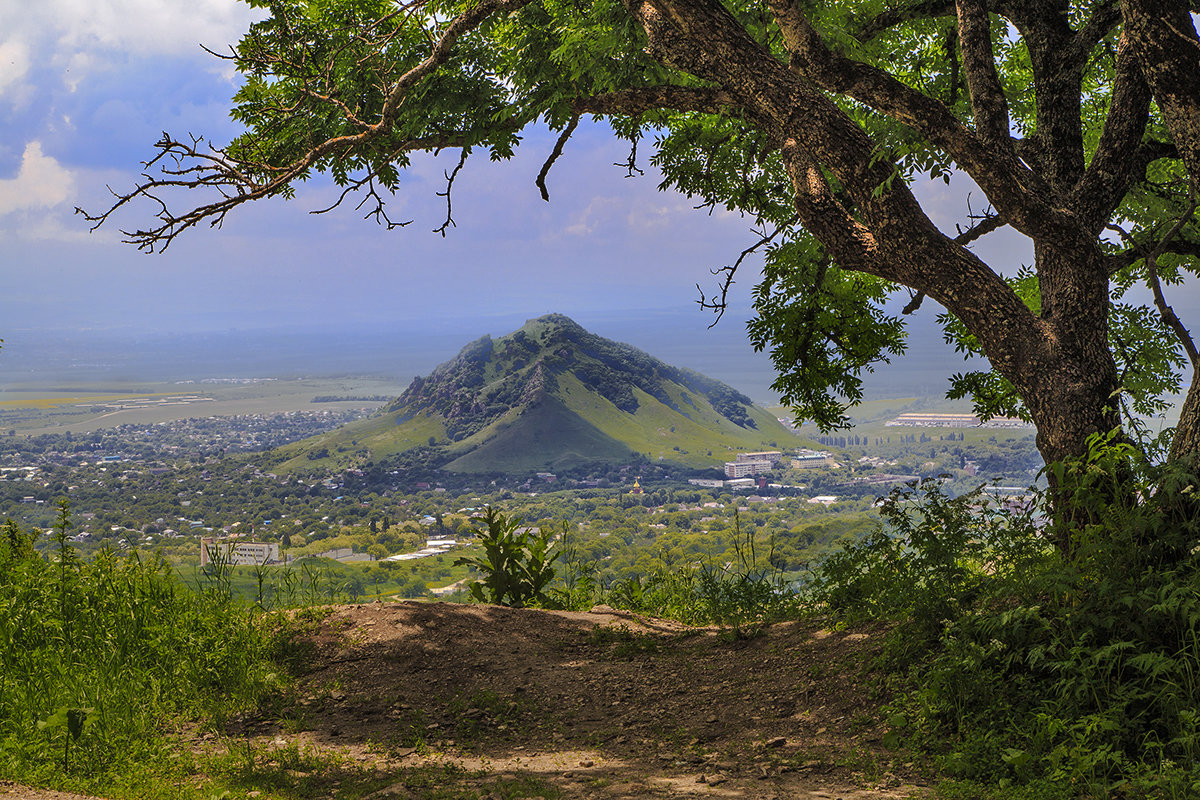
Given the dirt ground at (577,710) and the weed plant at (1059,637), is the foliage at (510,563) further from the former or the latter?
the weed plant at (1059,637)

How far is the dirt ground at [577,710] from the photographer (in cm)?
414

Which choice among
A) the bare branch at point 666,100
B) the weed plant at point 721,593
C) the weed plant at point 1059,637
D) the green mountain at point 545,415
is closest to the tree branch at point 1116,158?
the weed plant at point 1059,637

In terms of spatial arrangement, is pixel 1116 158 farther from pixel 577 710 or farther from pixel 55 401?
pixel 55 401

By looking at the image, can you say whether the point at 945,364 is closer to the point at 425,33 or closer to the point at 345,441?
the point at 345,441

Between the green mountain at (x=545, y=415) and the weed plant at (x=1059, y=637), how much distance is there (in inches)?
1835

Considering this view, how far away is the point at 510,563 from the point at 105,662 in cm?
417

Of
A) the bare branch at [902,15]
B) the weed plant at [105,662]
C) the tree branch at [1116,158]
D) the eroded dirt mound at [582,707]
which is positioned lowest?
the eroded dirt mound at [582,707]

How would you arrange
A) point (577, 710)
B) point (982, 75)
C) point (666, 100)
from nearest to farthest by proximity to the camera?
point (577, 710), point (982, 75), point (666, 100)

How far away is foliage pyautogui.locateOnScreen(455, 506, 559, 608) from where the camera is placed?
28.0 ft

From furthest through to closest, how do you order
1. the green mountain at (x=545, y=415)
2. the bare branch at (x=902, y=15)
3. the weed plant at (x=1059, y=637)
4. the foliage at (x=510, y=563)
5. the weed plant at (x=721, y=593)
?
the green mountain at (x=545, y=415), the foliage at (x=510, y=563), the weed plant at (x=721, y=593), the bare branch at (x=902, y=15), the weed plant at (x=1059, y=637)

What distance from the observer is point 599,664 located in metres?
6.54

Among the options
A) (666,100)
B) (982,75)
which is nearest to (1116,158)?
(982,75)

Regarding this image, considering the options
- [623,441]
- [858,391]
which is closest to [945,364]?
[623,441]

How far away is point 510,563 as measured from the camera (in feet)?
28.5
